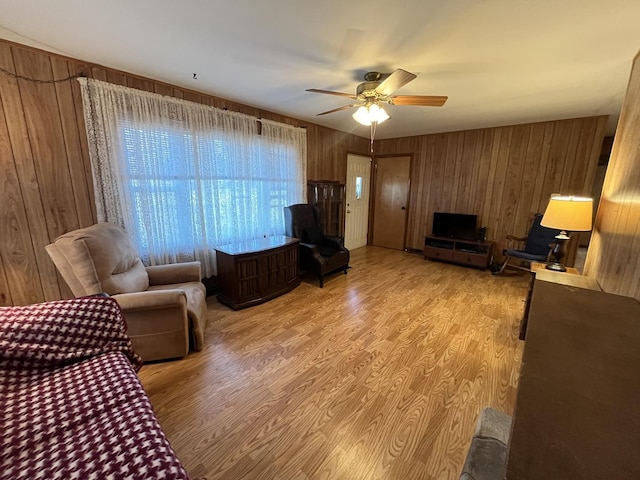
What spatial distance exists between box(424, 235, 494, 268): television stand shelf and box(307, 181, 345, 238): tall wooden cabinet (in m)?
1.65

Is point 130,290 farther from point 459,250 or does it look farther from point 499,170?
point 499,170

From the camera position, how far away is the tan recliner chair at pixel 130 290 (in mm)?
1766

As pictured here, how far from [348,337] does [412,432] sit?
3.10 feet

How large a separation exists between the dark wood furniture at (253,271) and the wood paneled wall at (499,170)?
3.14 m

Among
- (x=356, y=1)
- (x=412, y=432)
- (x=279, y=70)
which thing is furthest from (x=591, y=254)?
(x=279, y=70)

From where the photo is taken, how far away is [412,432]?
146 cm

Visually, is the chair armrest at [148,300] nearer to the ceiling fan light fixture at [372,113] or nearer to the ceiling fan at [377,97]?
the ceiling fan at [377,97]

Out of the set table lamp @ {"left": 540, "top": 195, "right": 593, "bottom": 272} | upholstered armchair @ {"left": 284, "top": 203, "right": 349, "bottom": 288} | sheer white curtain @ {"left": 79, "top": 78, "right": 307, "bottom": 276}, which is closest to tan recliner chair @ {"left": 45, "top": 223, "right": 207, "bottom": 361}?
sheer white curtain @ {"left": 79, "top": 78, "right": 307, "bottom": 276}

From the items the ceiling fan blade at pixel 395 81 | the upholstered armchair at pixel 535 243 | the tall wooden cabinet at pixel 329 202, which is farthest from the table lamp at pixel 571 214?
the tall wooden cabinet at pixel 329 202

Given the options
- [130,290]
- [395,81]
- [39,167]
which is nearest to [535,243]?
[395,81]

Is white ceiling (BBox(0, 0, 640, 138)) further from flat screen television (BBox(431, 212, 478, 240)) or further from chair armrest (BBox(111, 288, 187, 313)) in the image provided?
flat screen television (BBox(431, 212, 478, 240))

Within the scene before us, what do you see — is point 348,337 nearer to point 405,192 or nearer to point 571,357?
point 571,357

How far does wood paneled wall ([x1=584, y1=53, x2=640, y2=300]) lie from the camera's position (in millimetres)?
1284

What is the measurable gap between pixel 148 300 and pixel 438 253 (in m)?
4.30
